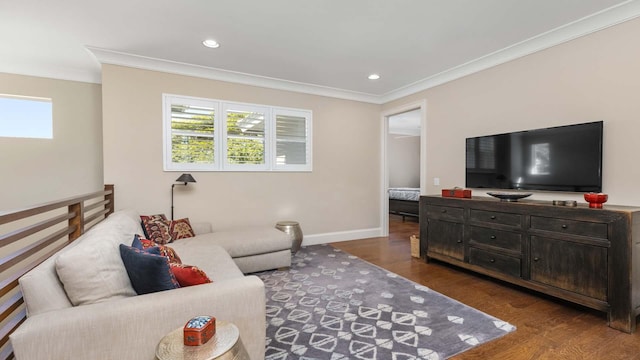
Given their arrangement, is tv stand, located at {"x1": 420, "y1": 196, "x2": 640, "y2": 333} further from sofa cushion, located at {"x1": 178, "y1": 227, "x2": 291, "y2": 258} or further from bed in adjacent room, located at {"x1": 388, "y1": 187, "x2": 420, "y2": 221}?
bed in adjacent room, located at {"x1": 388, "y1": 187, "x2": 420, "y2": 221}

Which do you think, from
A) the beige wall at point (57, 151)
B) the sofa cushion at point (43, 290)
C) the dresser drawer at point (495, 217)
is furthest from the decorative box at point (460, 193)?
the beige wall at point (57, 151)

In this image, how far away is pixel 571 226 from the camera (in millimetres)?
2484

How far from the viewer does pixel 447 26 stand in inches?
113

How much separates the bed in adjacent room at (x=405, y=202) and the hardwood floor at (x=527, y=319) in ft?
10.5

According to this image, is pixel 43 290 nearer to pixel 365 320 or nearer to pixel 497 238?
pixel 365 320

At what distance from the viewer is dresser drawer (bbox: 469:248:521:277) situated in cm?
290

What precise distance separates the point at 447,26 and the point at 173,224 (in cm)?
375

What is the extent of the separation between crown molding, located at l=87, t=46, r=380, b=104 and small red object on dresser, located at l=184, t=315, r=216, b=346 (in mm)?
3682

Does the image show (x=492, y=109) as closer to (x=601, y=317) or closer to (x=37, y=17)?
(x=601, y=317)

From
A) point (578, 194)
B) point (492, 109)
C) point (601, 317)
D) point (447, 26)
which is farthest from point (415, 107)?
point (601, 317)


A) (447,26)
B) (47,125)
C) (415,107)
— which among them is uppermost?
(447,26)

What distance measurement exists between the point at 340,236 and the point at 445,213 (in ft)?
6.68

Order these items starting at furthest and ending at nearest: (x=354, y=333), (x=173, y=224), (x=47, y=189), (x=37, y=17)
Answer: (x=47, y=189) → (x=173, y=224) → (x=37, y=17) → (x=354, y=333)

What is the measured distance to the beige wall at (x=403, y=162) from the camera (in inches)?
381
